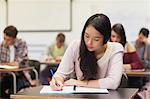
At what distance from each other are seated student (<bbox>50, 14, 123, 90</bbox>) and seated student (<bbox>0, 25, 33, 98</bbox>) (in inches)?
93.4

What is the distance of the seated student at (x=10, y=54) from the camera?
445 cm

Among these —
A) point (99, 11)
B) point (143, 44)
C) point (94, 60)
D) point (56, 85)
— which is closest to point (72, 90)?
point (56, 85)

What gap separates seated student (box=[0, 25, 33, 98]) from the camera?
445 cm

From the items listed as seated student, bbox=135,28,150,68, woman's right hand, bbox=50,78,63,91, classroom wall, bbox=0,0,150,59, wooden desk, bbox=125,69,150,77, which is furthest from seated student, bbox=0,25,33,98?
woman's right hand, bbox=50,78,63,91

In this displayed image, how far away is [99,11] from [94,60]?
422 centimetres

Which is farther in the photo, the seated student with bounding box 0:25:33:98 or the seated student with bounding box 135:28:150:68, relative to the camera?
the seated student with bounding box 135:28:150:68

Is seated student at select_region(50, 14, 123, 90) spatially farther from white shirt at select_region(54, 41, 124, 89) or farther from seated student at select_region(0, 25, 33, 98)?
seated student at select_region(0, 25, 33, 98)

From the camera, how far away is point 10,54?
179 inches

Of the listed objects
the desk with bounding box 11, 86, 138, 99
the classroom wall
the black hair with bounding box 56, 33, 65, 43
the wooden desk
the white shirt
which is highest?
the classroom wall

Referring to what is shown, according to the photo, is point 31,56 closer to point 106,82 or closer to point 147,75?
point 147,75

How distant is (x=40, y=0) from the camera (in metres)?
6.43

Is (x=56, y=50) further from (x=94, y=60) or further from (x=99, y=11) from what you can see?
(x=94, y=60)

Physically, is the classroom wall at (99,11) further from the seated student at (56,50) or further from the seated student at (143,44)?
the seated student at (143,44)

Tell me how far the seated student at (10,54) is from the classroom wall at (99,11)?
1.77 m
